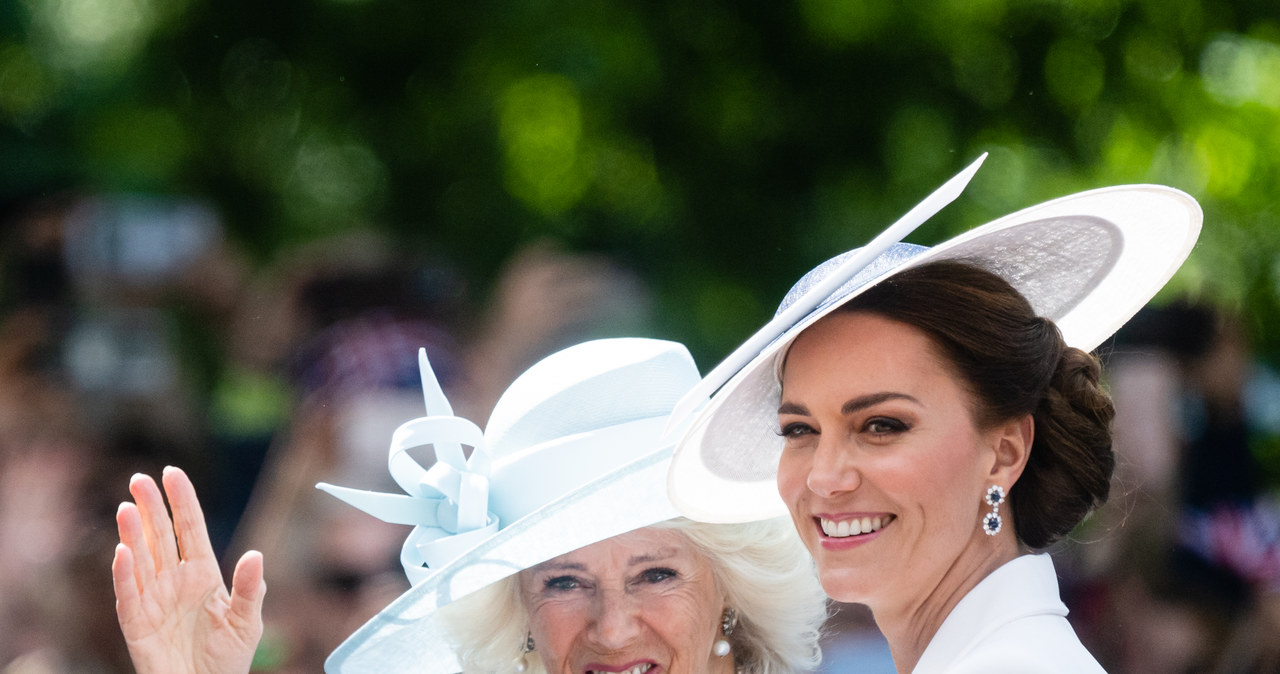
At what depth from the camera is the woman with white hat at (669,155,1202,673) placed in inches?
59.7

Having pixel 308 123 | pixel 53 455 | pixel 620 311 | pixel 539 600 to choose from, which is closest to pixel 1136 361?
pixel 620 311

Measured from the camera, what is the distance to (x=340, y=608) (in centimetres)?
304

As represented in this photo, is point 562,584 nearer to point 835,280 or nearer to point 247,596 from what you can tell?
point 247,596

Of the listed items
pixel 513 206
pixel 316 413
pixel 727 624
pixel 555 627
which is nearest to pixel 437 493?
pixel 555 627

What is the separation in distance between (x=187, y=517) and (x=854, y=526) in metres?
0.97

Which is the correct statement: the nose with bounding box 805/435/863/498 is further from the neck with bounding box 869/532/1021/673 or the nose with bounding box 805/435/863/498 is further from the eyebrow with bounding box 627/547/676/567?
the eyebrow with bounding box 627/547/676/567

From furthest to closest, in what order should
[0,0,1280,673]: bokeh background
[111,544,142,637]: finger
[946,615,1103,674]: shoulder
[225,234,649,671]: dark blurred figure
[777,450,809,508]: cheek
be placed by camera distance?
[0,0,1280,673]: bokeh background → [225,234,649,671]: dark blurred figure → [111,544,142,637]: finger → [777,450,809,508]: cheek → [946,615,1103,674]: shoulder

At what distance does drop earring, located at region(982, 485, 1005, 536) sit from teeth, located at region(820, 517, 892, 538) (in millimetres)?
119

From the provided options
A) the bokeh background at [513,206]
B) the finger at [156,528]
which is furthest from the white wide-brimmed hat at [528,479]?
the bokeh background at [513,206]

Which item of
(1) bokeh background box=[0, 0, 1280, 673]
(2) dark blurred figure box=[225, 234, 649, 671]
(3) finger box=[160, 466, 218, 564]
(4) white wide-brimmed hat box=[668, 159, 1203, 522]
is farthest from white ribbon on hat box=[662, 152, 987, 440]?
(1) bokeh background box=[0, 0, 1280, 673]

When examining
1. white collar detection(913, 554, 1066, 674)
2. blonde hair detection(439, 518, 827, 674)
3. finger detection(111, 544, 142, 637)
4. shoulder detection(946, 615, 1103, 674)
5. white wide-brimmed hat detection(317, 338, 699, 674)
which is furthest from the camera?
blonde hair detection(439, 518, 827, 674)

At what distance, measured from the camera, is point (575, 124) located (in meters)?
3.46

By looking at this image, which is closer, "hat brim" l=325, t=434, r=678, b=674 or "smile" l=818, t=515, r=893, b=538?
"smile" l=818, t=515, r=893, b=538

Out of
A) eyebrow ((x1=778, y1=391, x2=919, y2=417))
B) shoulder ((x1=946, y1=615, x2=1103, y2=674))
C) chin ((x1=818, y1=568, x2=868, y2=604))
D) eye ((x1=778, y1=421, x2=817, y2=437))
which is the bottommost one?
shoulder ((x1=946, y1=615, x2=1103, y2=674))
